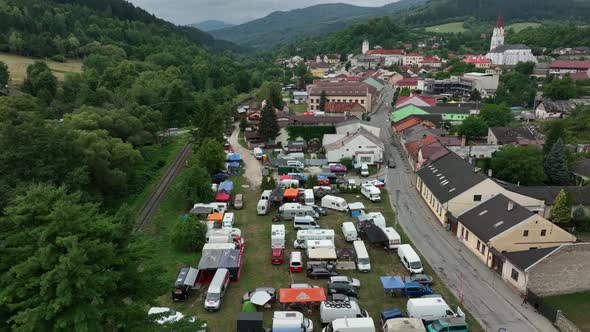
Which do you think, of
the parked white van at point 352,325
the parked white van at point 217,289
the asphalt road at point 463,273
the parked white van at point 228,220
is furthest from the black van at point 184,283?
the asphalt road at point 463,273

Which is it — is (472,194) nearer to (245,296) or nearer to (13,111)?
(245,296)

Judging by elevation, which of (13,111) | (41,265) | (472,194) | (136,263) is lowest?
(472,194)

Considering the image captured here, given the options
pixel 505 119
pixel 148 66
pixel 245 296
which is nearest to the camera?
pixel 245 296

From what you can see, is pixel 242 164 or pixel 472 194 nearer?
pixel 472 194

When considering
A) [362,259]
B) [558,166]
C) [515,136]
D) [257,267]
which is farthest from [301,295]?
[515,136]

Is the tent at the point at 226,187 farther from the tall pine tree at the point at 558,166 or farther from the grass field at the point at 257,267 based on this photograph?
the tall pine tree at the point at 558,166

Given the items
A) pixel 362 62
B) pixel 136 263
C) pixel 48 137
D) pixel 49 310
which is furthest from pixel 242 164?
pixel 362 62

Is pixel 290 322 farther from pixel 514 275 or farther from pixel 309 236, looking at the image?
pixel 514 275
